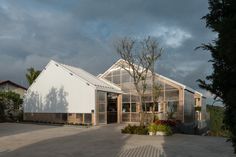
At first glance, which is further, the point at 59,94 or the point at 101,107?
the point at 59,94

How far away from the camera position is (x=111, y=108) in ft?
106

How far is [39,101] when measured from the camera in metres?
32.9

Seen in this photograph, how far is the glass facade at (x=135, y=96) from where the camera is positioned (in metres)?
30.1

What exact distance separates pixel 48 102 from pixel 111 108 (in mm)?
5640

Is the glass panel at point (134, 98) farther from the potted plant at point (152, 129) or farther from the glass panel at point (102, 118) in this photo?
the potted plant at point (152, 129)

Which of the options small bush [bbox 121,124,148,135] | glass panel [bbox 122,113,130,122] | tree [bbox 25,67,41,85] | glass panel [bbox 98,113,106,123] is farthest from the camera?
tree [bbox 25,67,41,85]

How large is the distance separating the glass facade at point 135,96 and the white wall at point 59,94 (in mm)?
4761

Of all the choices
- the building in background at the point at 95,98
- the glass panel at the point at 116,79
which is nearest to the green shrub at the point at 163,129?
the building in background at the point at 95,98

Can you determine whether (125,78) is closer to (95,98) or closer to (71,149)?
(95,98)

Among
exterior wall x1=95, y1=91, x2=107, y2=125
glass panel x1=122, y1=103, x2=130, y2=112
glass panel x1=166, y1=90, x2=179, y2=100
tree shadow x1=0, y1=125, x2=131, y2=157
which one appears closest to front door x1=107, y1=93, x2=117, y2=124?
glass panel x1=122, y1=103, x2=130, y2=112

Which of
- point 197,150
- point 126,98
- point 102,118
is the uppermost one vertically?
point 126,98

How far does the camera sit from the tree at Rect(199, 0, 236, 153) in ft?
17.6

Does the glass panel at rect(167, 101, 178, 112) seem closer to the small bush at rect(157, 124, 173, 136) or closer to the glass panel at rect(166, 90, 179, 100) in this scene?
the glass panel at rect(166, 90, 179, 100)

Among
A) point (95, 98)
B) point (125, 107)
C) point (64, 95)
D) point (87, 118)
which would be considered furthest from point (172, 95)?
point (64, 95)
